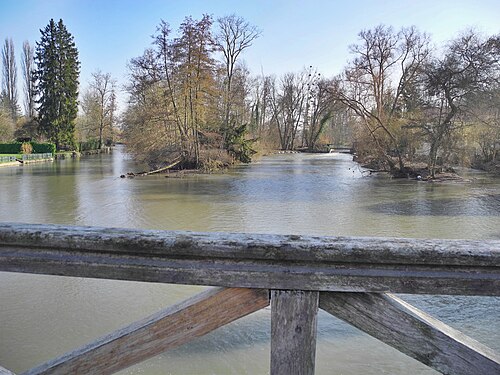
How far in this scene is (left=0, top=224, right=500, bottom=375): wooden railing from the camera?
3.87ft

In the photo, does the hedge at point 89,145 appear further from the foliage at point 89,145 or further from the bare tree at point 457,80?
the bare tree at point 457,80

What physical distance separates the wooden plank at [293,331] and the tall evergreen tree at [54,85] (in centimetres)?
4683

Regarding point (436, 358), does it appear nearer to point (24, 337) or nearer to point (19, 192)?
point (24, 337)

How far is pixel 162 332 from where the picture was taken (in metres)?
1.30

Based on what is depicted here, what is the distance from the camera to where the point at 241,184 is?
19.6 metres

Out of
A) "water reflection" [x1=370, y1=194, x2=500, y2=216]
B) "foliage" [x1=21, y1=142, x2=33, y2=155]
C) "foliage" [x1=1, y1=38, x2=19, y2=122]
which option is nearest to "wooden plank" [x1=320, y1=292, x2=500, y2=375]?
Result: "water reflection" [x1=370, y1=194, x2=500, y2=216]

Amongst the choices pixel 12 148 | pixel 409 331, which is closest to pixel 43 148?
pixel 12 148

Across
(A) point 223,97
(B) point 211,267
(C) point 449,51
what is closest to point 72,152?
(A) point 223,97

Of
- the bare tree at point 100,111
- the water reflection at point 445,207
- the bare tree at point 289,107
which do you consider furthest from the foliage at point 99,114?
the water reflection at point 445,207

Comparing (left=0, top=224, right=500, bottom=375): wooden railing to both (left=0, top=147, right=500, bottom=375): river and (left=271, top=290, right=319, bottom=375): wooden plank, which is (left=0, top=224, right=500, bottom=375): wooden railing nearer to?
(left=271, top=290, right=319, bottom=375): wooden plank

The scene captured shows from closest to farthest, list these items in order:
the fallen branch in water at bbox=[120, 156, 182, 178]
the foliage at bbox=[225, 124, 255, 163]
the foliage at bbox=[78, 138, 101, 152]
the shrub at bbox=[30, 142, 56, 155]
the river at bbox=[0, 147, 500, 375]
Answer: the river at bbox=[0, 147, 500, 375] < the fallen branch in water at bbox=[120, 156, 182, 178] < the foliage at bbox=[225, 124, 255, 163] < the shrub at bbox=[30, 142, 56, 155] < the foliage at bbox=[78, 138, 101, 152]

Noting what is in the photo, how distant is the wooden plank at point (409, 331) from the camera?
1.22m

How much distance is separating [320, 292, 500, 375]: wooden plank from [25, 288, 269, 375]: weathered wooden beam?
0.26 meters

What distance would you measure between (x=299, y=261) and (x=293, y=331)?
8.5 inches
